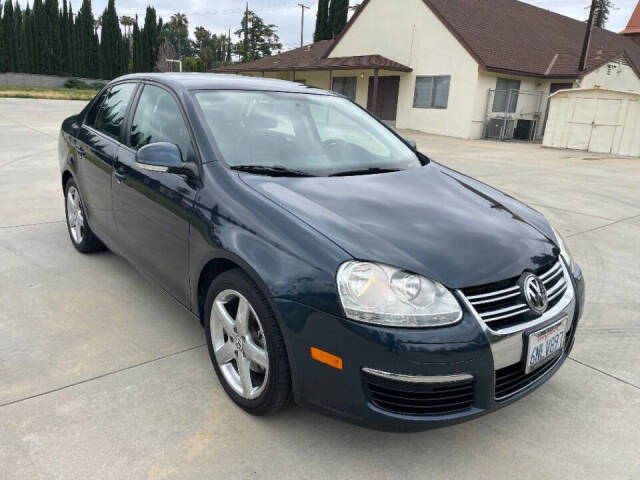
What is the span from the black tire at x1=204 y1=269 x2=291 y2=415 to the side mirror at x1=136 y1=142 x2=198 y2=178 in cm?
64

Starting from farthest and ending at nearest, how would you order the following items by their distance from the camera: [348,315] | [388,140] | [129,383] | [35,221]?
1. [35,221]
2. [388,140]
3. [129,383]
4. [348,315]

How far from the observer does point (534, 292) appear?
7.11 feet

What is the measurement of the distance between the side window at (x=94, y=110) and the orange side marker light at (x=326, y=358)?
309 centimetres

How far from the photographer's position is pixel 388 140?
3.55 metres

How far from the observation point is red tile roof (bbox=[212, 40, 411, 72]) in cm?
2241

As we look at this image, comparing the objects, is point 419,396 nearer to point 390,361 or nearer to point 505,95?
point 390,361

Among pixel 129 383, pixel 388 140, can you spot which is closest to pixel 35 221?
pixel 129 383

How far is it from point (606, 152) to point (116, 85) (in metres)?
17.2

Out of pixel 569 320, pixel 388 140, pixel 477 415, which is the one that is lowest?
pixel 477 415

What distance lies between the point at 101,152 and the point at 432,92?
20442 millimetres

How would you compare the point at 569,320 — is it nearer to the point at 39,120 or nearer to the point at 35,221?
the point at 35,221

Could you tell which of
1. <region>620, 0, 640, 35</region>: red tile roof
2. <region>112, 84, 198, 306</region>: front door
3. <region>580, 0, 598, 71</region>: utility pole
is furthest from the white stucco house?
<region>112, 84, 198, 306</region>: front door

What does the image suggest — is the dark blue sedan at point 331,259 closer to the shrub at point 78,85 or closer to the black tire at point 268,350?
the black tire at point 268,350

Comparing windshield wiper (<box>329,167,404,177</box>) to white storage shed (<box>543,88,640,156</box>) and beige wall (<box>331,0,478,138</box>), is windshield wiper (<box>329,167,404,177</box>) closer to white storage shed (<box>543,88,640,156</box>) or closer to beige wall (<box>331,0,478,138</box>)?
white storage shed (<box>543,88,640,156</box>)
